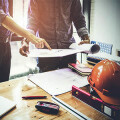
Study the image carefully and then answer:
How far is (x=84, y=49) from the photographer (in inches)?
51.6

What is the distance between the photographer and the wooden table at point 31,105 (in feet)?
2.38

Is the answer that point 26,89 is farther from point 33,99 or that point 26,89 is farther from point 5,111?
point 5,111

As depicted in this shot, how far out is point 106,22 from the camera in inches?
117

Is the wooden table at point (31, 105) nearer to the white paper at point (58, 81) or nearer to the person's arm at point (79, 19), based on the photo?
the white paper at point (58, 81)

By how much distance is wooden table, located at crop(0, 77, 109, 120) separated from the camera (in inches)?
28.6

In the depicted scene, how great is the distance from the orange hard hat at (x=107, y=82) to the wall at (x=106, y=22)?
2160 millimetres

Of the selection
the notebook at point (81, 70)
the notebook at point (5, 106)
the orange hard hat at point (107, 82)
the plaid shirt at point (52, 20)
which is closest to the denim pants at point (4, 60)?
the plaid shirt at point (52, 20)

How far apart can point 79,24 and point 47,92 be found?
3.72ft

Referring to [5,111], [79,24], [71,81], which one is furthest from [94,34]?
[5,111]

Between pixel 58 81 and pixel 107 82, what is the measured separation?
1.36 feet

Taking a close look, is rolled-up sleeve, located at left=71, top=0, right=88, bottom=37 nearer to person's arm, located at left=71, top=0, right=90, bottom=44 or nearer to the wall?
person's arm, located at left=71, top=0, right=90, bottom=44

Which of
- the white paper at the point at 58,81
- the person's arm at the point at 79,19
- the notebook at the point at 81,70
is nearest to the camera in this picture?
the white paper at the point at 58,81

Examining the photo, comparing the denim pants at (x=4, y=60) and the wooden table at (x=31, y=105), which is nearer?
the wooden table at (x=31, y=105)

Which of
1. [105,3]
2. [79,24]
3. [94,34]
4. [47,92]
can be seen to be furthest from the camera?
[94,34]
